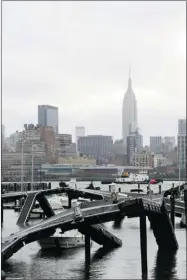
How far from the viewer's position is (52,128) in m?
76.6

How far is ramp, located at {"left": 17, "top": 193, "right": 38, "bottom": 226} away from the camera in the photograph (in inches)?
689

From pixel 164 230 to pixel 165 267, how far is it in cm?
248

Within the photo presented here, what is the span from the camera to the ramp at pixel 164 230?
1625cm

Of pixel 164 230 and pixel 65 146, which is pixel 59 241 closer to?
pixel 164 230

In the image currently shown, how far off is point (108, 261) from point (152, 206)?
2280mm

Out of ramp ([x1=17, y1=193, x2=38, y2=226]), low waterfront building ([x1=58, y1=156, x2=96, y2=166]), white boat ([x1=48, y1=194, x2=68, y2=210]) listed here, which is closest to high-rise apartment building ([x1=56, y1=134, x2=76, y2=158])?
low waterfront building ([x1=58, y1=156, x2=96, y2=166])

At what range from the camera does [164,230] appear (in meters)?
16.6

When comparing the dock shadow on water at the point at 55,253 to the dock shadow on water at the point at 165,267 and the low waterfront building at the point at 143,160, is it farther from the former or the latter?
the low waterfront building at the point at 143,160

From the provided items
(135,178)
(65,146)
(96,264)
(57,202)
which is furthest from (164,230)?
(65,146)

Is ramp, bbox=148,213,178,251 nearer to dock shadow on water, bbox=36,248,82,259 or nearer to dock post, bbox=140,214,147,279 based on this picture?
dock shadow on water, bbox=36,248,82,259

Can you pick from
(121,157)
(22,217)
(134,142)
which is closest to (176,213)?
(22,217)

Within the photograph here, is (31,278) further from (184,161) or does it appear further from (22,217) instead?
(184,161)

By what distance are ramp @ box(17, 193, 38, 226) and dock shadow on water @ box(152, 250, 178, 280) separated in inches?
186

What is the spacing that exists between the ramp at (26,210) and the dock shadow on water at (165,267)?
15.5ft
